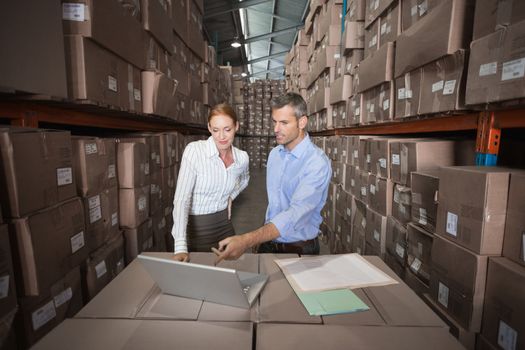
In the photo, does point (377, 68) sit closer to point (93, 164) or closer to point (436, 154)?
point (436, 154)

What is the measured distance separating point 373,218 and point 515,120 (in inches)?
51.3

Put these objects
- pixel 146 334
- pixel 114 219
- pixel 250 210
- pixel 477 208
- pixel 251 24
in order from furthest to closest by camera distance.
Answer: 1. pixel 251 24
2. pixel 250 210
3. pixel 114 219
4. pixel 477 208
5. pixel 146 334

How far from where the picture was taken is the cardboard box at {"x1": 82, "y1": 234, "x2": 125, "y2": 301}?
1527 mm

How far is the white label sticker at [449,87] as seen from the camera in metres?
1.51

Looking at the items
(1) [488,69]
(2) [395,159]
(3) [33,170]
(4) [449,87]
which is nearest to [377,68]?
(2) [395,159]

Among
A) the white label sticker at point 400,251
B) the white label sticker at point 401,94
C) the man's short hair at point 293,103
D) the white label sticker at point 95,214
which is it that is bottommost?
the white label sticker at point 400,251

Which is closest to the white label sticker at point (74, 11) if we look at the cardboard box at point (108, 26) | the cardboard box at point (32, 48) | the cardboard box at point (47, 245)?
the cardboard box at point (108, 26)

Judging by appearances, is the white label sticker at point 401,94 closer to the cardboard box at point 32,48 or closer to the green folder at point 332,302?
the green folder at point 332,302

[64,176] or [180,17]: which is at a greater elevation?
[180,17]

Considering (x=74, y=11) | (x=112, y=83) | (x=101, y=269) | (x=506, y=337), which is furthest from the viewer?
(x=112, y=83)

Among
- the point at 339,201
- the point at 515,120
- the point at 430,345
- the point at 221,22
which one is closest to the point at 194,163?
the point at 430,345

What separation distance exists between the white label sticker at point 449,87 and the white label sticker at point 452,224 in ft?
2.09

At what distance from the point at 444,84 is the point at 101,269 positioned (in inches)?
81.8

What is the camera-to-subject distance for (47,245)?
47.8 inches
